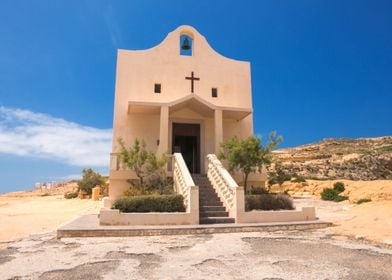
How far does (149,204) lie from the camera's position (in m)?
11.0

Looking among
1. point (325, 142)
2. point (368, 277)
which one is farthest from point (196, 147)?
point (325, 142)

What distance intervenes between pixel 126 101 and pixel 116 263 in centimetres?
1151

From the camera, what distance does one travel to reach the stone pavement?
5234mm

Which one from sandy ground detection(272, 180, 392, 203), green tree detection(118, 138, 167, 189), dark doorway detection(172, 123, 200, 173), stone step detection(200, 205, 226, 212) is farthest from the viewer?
sandy ground detection(272, 180, 392, 203)

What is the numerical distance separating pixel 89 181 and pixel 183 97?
985 inches

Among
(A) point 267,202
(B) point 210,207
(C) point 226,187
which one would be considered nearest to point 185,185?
(B) point 210,207

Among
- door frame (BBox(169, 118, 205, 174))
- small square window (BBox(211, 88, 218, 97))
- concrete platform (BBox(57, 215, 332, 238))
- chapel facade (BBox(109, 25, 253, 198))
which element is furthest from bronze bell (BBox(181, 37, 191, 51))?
concrete platform (BBox(57, 215, 332, 238))

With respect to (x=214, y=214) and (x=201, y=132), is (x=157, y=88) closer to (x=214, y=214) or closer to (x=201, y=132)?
(x=201, y=132)

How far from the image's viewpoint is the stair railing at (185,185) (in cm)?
1064

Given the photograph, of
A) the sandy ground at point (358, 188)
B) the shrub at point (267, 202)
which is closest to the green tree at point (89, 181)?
the sandy ground at point (358, 188)

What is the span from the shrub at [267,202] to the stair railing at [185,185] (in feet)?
7.89

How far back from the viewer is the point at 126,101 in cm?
1630

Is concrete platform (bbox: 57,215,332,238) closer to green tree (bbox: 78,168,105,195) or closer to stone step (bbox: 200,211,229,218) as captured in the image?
stone step (bbox: 200,211,229,218)

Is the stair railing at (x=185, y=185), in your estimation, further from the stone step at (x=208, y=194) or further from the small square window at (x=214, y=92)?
the small square window at (x=214, y=92)
